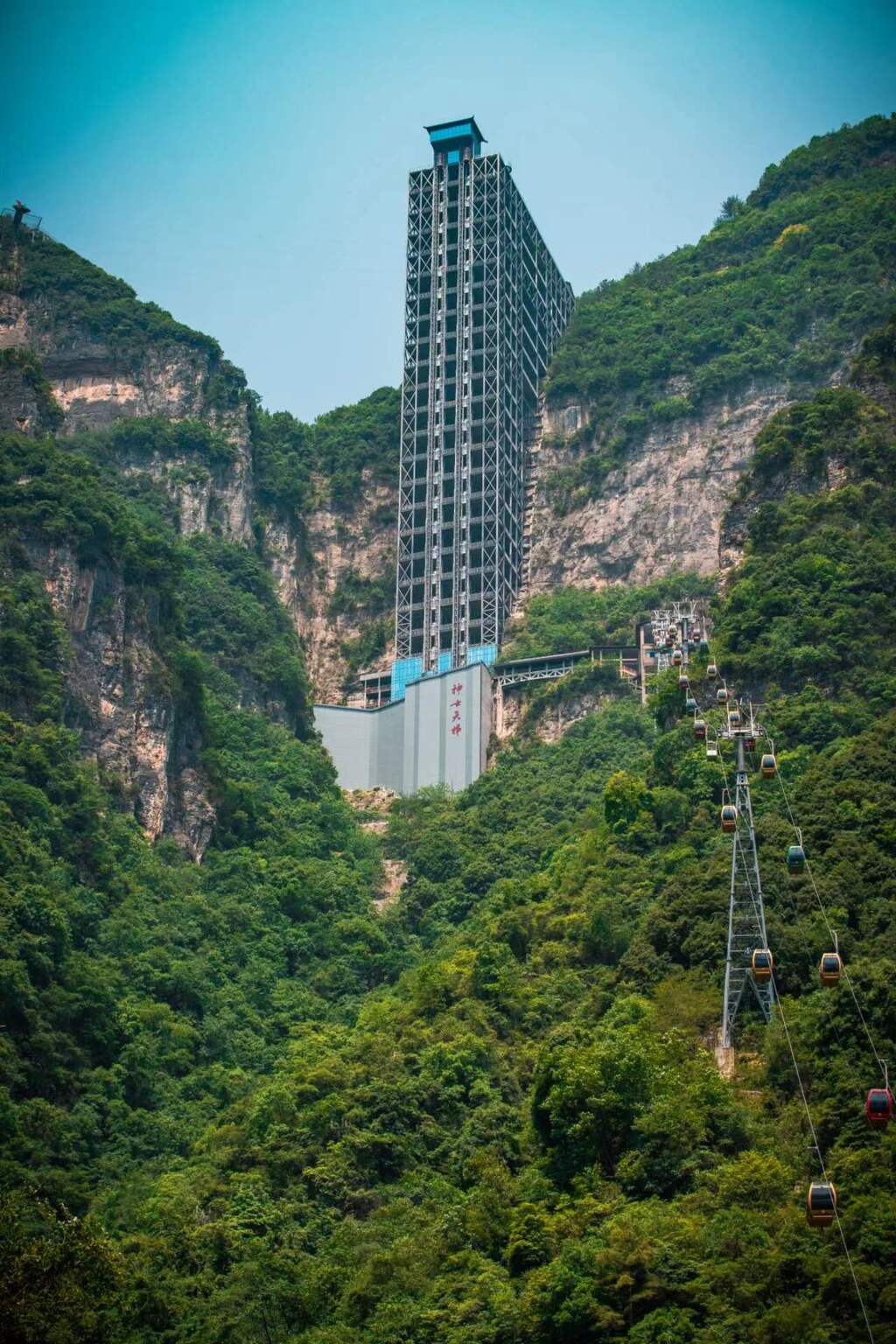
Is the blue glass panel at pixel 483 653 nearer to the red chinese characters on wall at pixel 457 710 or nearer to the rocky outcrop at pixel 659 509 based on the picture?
the red chinese characters on wall at pixel 457 710

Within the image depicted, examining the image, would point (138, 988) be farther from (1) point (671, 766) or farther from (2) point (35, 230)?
(2) point (35, 230)

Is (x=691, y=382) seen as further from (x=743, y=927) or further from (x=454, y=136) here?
(x=743, y=927)

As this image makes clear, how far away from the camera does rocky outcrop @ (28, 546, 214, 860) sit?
74.2m

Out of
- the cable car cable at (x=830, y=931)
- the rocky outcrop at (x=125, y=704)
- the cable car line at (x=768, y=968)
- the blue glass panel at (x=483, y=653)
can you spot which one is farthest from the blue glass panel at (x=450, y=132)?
the cable car line at (x=768, y=968)

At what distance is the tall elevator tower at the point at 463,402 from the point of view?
91.4 m

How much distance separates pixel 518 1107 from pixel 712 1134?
25.1 feet

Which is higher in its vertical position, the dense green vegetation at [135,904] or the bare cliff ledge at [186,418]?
the bare cliff ledge at [186,418]

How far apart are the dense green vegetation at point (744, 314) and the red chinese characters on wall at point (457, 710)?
40.4ft

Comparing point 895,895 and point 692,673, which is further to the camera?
point 692,673

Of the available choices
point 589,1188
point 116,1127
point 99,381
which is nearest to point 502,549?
point 99,381

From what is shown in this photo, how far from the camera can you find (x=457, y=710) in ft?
286

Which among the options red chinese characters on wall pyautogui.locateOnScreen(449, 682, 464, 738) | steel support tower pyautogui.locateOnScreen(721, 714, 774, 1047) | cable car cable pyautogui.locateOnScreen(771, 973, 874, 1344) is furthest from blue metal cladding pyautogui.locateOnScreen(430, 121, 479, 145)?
cable car cable pyautogui.locateOnScreen(771, 973, 874, 1344)

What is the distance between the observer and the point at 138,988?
65000 millimetres

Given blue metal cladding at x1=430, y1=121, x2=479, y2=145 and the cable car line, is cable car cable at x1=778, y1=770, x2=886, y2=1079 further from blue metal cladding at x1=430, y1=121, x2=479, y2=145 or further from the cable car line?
blue metal cladding at x1=430, y1=121, x2=479, y2=145
